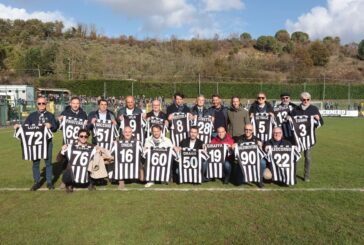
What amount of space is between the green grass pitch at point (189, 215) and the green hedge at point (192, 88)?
4695 cm

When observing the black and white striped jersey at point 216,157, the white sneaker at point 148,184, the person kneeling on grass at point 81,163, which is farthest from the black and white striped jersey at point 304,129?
the person kneeling on grass at point 81,163

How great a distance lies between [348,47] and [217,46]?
32.4 meters

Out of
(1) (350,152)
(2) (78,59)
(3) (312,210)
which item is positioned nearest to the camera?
(3) (312,210)

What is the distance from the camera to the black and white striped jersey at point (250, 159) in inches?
336

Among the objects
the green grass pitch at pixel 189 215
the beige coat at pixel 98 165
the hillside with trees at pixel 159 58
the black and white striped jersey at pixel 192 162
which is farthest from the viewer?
the hillside with trees at pixel 159 58

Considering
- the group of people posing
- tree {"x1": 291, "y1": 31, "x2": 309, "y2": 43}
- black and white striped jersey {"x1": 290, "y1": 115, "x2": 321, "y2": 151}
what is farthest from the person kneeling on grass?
tree {"x1": 291, "y1": 31, "x2": 309, "y2": 43}

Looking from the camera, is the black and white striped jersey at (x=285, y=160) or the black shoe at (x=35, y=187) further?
the black and white striped jersey at (x=285, y=160)

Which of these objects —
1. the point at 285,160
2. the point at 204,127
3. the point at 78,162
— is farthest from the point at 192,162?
the point at 78,162

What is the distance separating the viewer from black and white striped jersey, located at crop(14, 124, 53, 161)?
8234mm

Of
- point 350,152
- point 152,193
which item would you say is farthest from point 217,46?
point 152,193

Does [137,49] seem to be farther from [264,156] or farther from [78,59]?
[264,156]

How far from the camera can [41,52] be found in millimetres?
68125

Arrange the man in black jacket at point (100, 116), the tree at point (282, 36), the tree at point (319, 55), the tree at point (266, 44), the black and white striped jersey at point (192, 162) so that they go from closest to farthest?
the black and white striped jersey at point (192, 162)
the man in black jacket at point (100, 116)
the tree at point (319, 55)
the tree at point (266, 44)
the tree at point (282, 36)

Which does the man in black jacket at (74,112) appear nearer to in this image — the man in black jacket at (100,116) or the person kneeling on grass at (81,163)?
the man in black jacket at (100,116)
